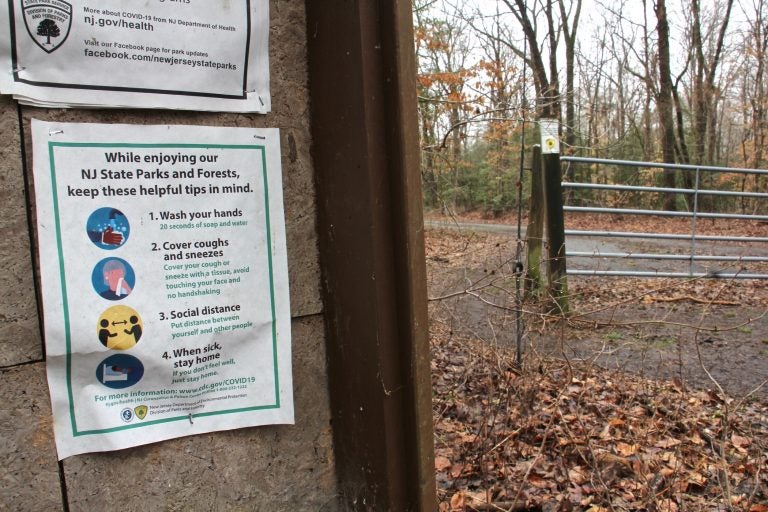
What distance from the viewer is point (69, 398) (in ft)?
4.05

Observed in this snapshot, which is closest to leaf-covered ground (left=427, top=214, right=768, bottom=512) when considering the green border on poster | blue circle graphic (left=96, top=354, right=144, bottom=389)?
the green border on poster

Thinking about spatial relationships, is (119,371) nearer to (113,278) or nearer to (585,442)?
(113,278)

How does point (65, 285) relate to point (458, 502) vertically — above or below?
above

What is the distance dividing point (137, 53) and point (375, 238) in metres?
0.70

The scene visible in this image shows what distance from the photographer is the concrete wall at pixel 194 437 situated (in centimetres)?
117

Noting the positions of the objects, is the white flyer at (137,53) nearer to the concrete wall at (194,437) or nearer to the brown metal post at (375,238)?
the concrete wall at (194,437)

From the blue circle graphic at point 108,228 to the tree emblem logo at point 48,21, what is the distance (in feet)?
1.19

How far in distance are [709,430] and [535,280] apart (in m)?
2.19

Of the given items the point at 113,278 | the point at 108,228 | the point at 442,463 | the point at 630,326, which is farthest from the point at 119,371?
the point at 630,326

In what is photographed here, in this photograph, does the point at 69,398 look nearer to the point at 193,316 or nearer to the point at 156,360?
the point at 156,360

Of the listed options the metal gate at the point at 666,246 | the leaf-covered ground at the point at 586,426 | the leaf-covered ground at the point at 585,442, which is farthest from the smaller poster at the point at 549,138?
the leaf-covered ground at the point at 585,442

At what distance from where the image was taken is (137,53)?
1.26 meters

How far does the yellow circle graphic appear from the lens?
49.4 inches

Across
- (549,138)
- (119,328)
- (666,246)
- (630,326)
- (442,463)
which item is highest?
(549,138)
